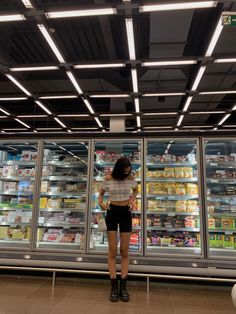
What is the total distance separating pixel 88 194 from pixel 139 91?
4072mm

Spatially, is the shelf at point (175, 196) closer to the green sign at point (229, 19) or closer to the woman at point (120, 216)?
the woman at point (120, 216)

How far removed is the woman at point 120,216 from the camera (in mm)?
2873

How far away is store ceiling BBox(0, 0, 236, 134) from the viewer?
414 cm

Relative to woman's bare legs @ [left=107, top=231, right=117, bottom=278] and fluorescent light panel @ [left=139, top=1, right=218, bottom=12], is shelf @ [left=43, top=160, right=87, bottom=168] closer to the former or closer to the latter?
woman's bare legs @ [left=107, top=231, right=117, bottom=278]

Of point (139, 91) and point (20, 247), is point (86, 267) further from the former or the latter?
point (139, 91)

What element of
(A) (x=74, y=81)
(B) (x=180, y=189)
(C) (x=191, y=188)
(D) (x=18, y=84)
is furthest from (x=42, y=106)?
(C) (x=191, y=188)

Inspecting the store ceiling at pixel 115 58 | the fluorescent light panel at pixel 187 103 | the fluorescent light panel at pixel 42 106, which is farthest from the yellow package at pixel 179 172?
the fluorescent light panel at pixel 42 106

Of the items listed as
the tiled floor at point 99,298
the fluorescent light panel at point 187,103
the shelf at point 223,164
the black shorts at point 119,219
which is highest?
the fluorescent light panel at point 187,103

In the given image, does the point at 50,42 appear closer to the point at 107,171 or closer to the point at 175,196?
the point at 107,171

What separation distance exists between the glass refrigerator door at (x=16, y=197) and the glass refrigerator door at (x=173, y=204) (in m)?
1.95

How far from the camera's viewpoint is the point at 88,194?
3646mm

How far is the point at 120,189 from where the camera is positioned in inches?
118

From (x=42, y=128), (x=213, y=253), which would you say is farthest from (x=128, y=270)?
(x=42, y=128)

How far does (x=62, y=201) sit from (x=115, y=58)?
309cm
